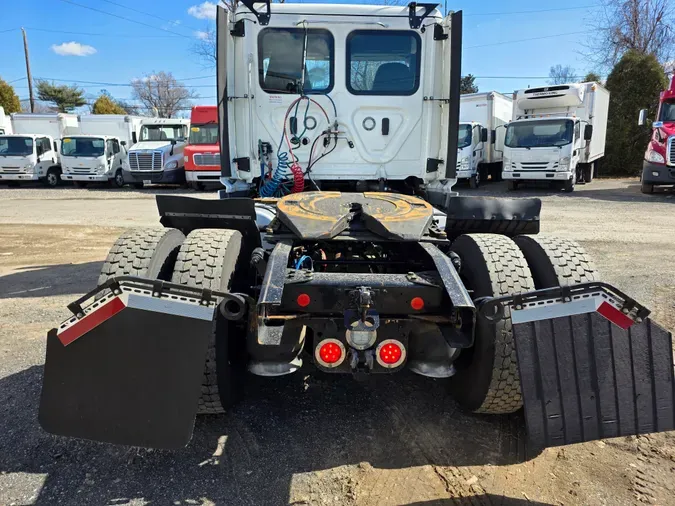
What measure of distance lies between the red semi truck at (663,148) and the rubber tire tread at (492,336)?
→ 50.2 ft

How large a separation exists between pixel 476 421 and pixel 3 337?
13.8 feet

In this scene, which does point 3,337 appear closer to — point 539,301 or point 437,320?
point 437,320

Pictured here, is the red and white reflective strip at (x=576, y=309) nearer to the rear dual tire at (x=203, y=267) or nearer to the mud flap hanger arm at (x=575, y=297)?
the mud flap hanger arm at (x=575, y=297)

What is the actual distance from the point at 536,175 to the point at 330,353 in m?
16.9

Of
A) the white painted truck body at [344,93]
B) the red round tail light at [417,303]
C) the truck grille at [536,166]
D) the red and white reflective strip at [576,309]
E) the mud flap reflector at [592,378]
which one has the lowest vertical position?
the mud flap reflector at [592,378]

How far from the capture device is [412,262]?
10.6 ft

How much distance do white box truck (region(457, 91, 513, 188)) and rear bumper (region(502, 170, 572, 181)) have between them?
1956 mm

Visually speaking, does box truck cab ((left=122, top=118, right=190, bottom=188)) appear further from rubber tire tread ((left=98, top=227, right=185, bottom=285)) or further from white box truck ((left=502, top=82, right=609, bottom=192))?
rubber tire tread ((left=98, top=227, right=185, bottom=285))

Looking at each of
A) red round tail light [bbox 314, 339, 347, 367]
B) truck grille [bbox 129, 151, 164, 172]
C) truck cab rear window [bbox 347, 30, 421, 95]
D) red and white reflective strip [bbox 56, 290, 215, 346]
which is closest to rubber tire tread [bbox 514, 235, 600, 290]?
red round tail light [bbox 314, 339, 347, 367]

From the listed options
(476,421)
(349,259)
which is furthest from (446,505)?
(349,259)

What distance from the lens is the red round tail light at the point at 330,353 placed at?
2.54 metres

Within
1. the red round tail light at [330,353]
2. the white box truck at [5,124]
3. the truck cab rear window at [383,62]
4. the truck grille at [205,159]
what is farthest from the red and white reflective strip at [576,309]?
the white box truck at [5,124]

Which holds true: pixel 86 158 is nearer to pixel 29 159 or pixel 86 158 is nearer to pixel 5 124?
pixel 29 159

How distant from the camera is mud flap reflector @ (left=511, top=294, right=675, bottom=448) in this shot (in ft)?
7.66
